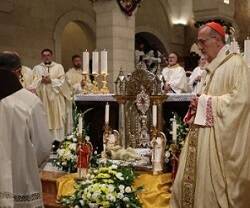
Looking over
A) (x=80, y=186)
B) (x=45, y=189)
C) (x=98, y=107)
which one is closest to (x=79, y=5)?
(x=98, y=107)

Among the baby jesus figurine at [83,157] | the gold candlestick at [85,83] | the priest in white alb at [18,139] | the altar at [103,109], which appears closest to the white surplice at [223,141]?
the priest in white alb at [18,139]

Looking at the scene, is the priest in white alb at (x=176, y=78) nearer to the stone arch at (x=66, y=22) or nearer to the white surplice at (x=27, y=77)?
the white surplice at (x=27, y=77)

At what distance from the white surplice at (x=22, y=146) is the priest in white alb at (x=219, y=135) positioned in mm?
1377

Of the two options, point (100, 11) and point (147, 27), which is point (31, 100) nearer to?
point (100, 11)

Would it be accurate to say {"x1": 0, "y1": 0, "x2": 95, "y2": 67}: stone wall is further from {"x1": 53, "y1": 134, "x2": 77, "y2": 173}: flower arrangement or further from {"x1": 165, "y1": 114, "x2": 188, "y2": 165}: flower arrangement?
A: {"x1": 165, "y1": 114, "x2": 188, "y2": 165}: flower arrangement

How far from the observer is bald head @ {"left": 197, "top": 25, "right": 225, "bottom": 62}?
4.62 meters

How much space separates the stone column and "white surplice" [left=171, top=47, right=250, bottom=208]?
692 cm

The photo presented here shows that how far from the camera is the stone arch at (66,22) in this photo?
14188 mm

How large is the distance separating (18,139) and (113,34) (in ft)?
25.6

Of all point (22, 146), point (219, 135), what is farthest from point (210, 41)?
point (22, 146)

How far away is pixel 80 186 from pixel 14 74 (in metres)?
1.41

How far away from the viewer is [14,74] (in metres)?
3.85

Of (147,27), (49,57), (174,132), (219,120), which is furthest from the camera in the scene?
(147,27)

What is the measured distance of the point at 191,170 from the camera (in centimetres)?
472
